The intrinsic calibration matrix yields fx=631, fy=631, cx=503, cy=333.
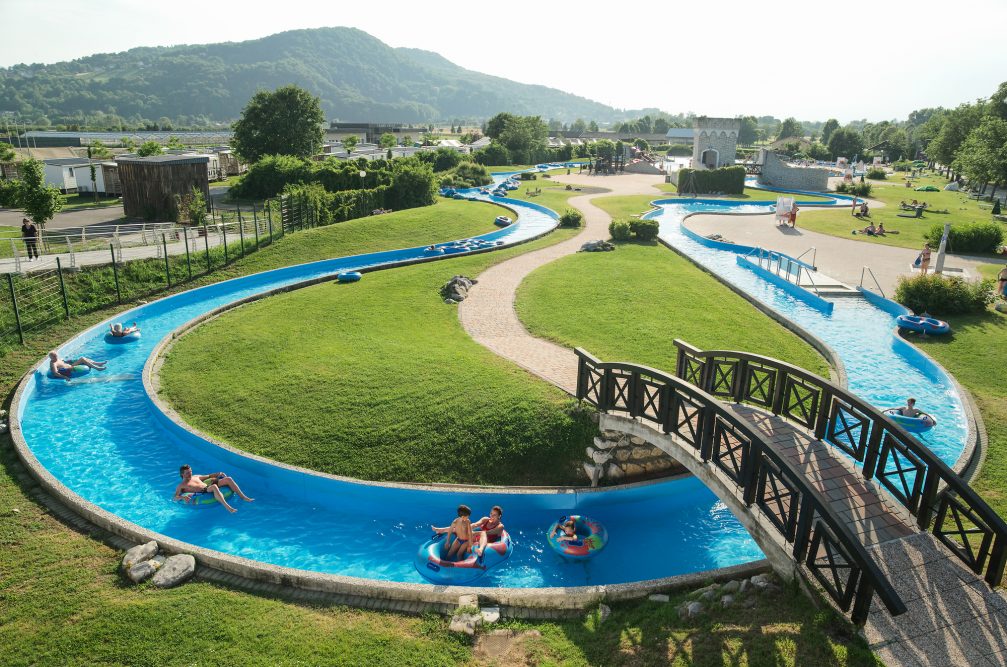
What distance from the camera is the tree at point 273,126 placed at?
202 feet

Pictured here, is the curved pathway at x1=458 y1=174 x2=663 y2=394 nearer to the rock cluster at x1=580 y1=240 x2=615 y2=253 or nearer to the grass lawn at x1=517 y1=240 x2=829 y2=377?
the grass lawn at x1=517 y1=240 x2=829 y2=377

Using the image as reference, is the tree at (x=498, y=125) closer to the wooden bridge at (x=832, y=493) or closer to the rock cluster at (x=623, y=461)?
the rock cluster at (x=623, y=461)

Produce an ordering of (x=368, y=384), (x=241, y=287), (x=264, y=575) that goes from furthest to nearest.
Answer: (x=241, y=287), (x=368, y=384), (x=264, y=575)

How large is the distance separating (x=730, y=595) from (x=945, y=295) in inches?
770

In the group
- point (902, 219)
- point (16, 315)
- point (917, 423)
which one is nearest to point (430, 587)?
point (917, 423)

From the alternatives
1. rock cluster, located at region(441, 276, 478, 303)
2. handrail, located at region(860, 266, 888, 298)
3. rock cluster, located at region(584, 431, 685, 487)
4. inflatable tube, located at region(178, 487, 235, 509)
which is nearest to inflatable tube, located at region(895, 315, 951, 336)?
handrail, located at region(860, 266, 888, 298)

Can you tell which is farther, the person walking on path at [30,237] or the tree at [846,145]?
the tree at [846,145]

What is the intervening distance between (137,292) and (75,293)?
2.13 meters

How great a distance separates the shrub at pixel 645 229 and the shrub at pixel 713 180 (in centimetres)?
2526

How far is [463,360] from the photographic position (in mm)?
17250

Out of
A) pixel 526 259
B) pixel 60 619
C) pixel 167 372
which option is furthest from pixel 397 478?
pixel 526 259

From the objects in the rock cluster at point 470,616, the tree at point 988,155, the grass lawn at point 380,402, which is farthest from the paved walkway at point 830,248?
the rock cluster at point 470,616

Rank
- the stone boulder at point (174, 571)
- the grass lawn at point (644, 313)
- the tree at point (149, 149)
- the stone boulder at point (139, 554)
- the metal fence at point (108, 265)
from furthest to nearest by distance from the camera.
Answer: the tree at point (149, 149)
the metal fence at point (108, 265)
the grass lawn at point (644, 313)
the stone boulder at point (139, 554)
the stone boulder at point (174, 571)

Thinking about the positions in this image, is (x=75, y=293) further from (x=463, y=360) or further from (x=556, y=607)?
(x=556, y=607)
